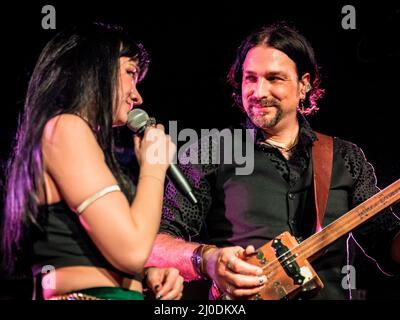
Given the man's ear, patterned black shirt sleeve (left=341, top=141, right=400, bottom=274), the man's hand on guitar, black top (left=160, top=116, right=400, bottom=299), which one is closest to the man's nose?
black top (left=160, top=116, right=400, bottom=299)

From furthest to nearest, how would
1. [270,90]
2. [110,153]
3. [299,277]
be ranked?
[270,90]
[299,277]
[110,153]

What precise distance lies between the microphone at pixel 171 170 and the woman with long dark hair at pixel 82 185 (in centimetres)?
5

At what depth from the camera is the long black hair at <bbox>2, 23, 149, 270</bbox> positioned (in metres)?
1.71

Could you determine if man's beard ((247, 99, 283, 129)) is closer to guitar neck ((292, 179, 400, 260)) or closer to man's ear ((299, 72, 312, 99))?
man's ear ((299, 72, 312, 99))

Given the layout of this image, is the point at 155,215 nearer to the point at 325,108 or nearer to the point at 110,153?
the point at 110,153

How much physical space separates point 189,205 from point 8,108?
1115 millimetres

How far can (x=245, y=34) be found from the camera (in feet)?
11.5

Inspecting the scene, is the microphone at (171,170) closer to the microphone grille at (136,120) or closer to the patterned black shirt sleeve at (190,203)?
the microphone grille at (136,120)

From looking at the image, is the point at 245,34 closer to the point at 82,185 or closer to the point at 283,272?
the point at 283,272

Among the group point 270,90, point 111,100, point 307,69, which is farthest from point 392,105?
point 111,100

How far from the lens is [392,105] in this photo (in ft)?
11.4

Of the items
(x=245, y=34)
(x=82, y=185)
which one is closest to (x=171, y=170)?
(x=82, y=185)

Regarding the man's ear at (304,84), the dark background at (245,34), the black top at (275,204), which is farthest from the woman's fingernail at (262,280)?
the dark background at (245,34)

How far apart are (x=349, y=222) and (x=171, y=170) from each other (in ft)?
3.08
